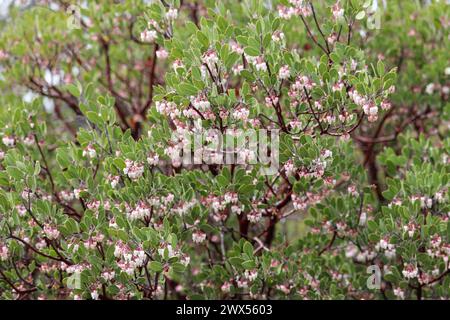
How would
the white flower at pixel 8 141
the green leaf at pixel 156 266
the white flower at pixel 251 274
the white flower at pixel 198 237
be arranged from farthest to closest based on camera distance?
the white flower at pixel 8 141 < the white flower at pixel 198 237 < the white flower at pixel 251 274 < the green leaf at pixel 156 266

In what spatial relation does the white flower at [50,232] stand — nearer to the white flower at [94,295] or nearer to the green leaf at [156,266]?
the white flower at [94,295]

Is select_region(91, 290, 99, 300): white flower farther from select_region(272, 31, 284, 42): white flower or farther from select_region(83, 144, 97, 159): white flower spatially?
select_region(272, 31, 284, 42): white flower

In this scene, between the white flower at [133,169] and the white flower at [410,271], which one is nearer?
the white flower at [133,169]

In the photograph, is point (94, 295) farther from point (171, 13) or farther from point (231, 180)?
point (171, 13)

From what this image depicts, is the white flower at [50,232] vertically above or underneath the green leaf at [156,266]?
above

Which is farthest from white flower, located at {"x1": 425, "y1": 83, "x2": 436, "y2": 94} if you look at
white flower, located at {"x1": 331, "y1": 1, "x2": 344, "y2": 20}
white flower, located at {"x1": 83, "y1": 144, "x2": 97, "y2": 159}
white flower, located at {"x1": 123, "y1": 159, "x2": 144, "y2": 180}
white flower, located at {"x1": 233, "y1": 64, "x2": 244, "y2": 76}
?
white flower, located at {"x1": 83, "y1": 144, "x2": 97, "y2": 159}

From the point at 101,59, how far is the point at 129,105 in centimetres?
59

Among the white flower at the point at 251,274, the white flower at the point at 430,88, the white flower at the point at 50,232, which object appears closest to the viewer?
the white flower at the point at 50,232

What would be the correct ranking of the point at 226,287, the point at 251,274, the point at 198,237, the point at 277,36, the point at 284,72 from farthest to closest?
the point at 226,287 < the point at 198,237 < the point at 251,274 < the point at 277,36 < the point at 284,72

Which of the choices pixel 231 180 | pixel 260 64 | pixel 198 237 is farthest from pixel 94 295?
pixel 260 64

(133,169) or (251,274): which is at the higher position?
(133,169)

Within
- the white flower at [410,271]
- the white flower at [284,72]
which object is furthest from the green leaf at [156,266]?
the white flower at [410,271]

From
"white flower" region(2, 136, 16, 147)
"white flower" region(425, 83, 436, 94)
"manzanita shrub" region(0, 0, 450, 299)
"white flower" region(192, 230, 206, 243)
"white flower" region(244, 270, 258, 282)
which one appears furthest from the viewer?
"white flower" region(425, 83, 436, 94)
